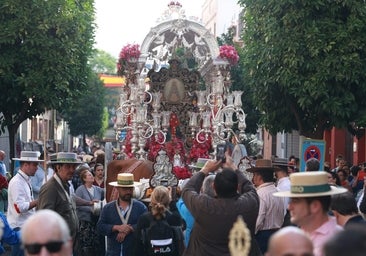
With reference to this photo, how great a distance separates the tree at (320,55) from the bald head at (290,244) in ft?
60.5

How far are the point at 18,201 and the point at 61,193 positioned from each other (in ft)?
3.82

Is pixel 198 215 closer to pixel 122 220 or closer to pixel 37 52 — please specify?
pixel 122 220

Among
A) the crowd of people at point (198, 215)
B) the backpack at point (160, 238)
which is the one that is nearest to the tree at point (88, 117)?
the crowd of people at point (198, 215)

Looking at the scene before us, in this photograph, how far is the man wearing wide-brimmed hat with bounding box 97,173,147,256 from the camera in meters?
11.6

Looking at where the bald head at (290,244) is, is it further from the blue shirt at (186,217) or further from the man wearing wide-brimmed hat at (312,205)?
the blue shirt at (186,217)

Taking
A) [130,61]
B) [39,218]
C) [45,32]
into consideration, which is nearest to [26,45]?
[45,32]

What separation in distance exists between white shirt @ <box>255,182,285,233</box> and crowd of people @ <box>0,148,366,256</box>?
0.01 metres

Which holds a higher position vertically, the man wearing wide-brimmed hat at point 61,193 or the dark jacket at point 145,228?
the man wearing wide-brimmed hat at point 61,193

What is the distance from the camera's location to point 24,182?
496 inches

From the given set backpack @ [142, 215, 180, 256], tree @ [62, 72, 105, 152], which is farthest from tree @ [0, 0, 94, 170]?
tree @ [62, 72, 105, 152]

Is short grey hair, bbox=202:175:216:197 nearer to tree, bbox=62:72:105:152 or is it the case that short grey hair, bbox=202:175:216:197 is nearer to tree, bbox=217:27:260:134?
tree, bbox=217:27:260:134

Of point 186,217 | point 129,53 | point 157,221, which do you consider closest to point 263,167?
point 186,217

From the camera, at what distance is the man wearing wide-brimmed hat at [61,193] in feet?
36.8

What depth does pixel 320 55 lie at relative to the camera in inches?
923
